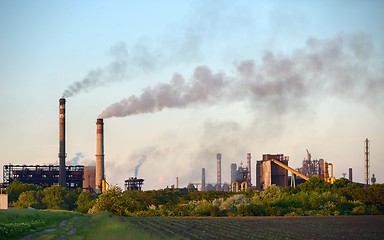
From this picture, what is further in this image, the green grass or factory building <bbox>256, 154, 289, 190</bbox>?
factory building <bbox>256, 154, 289, 190</bbox>

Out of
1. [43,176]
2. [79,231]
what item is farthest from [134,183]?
[79,231]

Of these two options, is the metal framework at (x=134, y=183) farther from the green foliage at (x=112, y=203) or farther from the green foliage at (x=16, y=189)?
the green foliage at (x=112, y=203)

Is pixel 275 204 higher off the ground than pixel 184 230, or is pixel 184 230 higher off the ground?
pixel 275 204

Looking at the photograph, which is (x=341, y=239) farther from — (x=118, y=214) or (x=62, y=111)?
(x=62, y=111)

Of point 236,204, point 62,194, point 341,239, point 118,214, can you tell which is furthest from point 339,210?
point 62,194

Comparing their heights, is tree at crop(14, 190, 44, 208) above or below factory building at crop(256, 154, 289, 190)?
below

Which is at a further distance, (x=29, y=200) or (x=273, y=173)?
(x=273, y=173)

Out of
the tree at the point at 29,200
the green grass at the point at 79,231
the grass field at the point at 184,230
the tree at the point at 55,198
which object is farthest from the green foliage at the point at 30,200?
the green grass at the point at 79,231

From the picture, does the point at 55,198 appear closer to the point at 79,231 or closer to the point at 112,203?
the point at 112,203

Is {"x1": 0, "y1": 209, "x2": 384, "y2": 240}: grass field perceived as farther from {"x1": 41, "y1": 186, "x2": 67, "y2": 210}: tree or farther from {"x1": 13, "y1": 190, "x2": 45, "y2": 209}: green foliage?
{"x1": 13, "y1": 190, "x2": 45, "y2": 209}: green foliage

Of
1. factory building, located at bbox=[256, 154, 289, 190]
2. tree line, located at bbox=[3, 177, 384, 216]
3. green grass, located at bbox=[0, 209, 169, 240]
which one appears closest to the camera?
green grass, located at bbox=[0, 209, 169, 240]

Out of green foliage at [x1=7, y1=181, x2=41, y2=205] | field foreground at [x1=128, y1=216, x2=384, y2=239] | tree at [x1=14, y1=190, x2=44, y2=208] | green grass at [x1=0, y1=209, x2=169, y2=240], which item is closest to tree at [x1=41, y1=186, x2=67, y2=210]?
tree at [x1=14, y1=190, x2=44, y2=208]

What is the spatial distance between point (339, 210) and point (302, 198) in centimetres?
598

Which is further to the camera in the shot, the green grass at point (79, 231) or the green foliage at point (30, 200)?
the green foliage at point (30, 200)
